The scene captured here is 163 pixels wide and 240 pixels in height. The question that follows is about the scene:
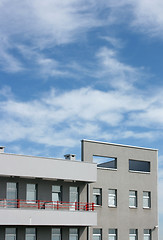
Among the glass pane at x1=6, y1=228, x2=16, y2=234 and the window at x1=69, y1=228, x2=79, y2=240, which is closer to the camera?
the glass pane at x1=6, y1=228, x2=16, y2=234

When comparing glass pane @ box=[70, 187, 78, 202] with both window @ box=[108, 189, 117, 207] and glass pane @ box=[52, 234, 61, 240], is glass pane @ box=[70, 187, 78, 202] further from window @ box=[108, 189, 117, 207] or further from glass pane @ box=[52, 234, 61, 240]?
window @ box=[108, 189, 117, 207]

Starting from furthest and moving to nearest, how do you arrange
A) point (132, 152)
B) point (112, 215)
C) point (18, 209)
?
point (132, 152) < point (112, 215) < point (18, 209)

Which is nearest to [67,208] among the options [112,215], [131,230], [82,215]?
[82,215]

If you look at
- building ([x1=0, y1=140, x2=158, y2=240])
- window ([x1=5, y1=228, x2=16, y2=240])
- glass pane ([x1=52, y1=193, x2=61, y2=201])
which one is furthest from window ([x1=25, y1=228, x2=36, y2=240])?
glass pane ([x1=52, y1=193, x2=61, y2=201])

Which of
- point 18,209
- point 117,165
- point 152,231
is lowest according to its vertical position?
point 152,231

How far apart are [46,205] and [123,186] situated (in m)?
6.89

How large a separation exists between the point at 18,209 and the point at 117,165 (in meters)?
9.57

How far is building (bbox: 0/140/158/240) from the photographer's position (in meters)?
30.6

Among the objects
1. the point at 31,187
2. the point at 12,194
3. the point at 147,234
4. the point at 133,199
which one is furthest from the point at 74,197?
the point at 147,234

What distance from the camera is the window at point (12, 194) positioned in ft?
101

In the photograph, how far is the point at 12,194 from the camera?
3119 cm

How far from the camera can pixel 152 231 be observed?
37875 mm

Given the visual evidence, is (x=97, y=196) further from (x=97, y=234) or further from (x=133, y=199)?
(x=133, y=199)

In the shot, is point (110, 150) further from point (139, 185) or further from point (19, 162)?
point (19, 162)
